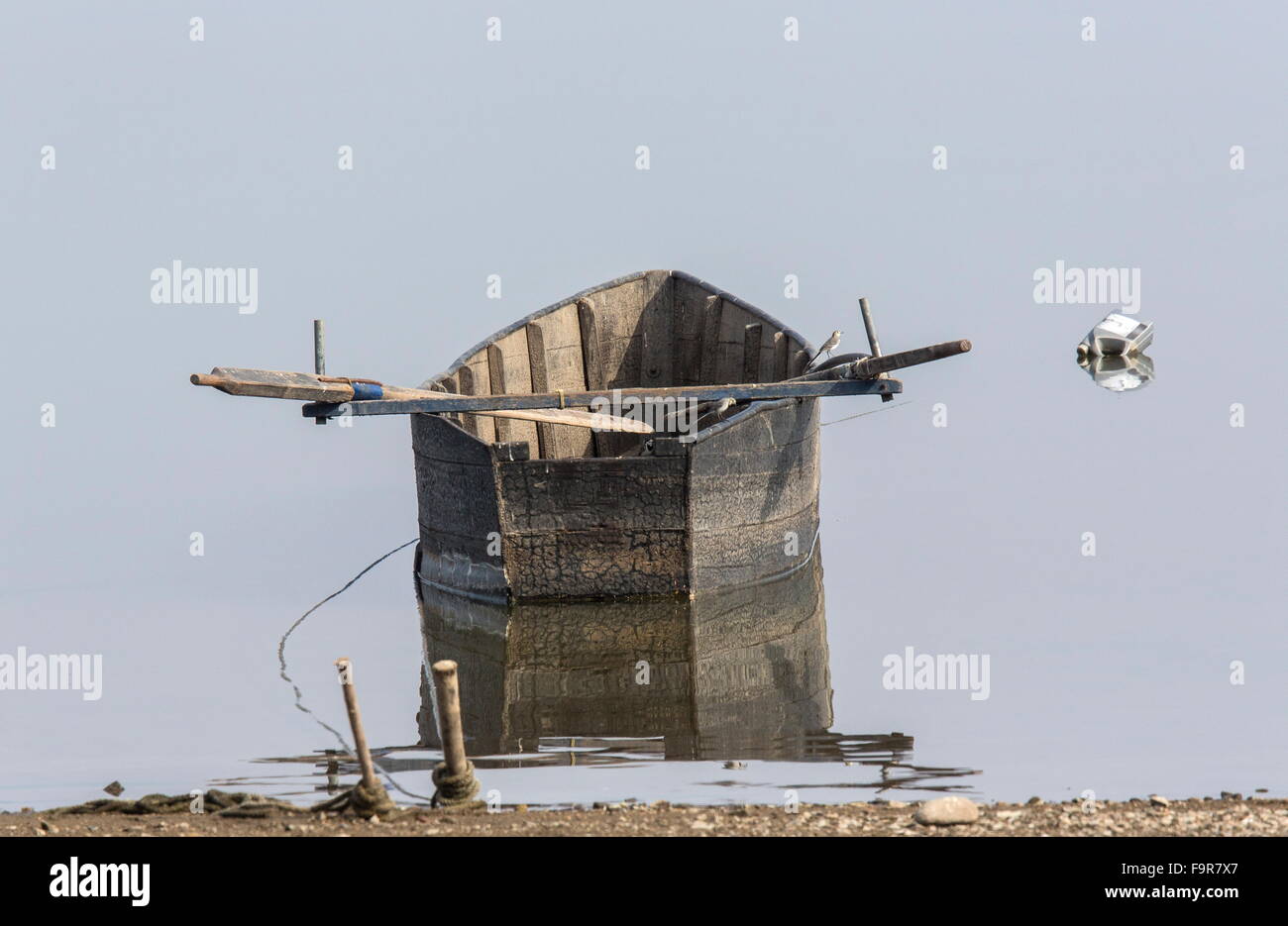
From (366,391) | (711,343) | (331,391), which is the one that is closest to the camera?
(331,391)

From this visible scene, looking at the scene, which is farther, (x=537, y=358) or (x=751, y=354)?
(x=751, y=354)

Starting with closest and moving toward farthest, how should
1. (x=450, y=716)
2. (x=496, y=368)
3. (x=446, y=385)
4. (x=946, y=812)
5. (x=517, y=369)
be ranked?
(x=946, y=812) → (x=450, y=716) → (x=446, y=385) → (x=496, y=368) → (x=517, y=369)

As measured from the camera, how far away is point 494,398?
1452 cm

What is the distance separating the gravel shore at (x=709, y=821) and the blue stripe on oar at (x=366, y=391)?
511 centimetres

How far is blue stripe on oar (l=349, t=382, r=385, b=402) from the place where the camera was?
13.6 metres

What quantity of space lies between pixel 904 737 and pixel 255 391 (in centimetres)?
488

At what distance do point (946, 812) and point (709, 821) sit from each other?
106 centimetres

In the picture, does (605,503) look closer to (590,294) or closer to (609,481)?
(609,481)

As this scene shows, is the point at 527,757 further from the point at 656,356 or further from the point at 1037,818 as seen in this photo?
the point at 656,356

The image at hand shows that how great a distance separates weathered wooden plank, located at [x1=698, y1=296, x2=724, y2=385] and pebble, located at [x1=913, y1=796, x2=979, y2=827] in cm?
1117

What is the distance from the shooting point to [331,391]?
13.3 m

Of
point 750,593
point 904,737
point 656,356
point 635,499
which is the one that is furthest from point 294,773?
point 656,356

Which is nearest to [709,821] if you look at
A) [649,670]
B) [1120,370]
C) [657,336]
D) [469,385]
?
[649,670]

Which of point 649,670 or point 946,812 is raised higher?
point 649,670
